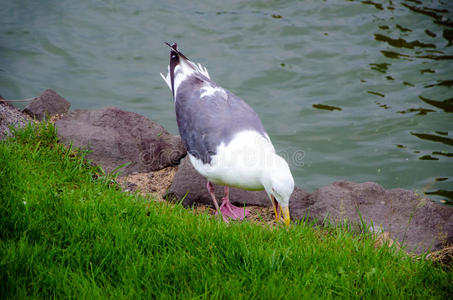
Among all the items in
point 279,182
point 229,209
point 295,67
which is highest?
point 295,67

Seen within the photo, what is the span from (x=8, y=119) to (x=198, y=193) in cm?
221

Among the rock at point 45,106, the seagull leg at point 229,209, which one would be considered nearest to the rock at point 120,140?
the rock at point 45,106

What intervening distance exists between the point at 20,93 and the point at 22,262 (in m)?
5.13

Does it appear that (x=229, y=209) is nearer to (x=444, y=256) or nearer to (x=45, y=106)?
(x=444, y=256)

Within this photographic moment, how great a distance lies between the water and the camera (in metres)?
6.33

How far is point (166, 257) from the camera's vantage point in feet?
9.47

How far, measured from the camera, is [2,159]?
12.7ft

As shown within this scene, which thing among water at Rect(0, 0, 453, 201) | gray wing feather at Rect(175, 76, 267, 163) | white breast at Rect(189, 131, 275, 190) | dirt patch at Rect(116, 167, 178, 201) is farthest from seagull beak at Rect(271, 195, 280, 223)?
water at Rect(0, 0, 453, 201)

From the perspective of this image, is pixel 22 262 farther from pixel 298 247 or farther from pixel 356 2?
pixel 356 2

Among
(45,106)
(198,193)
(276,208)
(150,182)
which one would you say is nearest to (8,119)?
(45,106)

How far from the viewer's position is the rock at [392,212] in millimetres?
3920

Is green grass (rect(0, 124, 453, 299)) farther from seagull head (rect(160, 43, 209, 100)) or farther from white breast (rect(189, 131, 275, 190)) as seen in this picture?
seagull head (rect(160, 43, 209, 100))

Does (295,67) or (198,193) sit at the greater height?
(295,67)

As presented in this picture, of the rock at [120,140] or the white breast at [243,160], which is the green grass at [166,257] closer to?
the white breast at [243,160]
